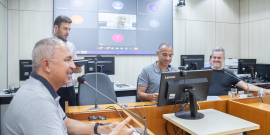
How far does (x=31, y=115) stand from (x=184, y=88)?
3.91ft

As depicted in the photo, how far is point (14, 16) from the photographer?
363 centimetres

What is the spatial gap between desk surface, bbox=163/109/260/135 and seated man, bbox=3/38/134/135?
1.68 ft

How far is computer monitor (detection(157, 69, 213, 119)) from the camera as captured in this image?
4.97 ft

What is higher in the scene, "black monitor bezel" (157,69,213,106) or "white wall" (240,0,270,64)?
"white wall" (240,0,270,64)

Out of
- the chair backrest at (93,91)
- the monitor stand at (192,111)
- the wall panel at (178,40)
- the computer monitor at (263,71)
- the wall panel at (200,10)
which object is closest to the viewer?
the monitor stand at (192,111)

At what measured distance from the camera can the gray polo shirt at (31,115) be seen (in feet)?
2.47

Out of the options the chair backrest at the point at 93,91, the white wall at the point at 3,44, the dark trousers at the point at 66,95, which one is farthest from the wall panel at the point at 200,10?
the white wall at the point at 3,44

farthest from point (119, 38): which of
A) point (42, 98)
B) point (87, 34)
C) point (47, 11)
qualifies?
point (42, 98)

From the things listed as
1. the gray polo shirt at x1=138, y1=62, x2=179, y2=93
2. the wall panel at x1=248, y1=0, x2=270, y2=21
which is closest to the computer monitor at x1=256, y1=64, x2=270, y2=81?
the wall panel at x1=248, y1=0, x2=270, y2=21

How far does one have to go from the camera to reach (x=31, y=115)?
76 centimetres

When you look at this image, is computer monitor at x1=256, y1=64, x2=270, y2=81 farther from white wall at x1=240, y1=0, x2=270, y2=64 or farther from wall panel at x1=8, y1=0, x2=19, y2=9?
wall panel at x1=8, y1=0, x2=19, y2=9

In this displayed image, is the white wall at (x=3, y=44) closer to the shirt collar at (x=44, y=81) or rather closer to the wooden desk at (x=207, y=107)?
the wooden desk at (x=207, y=107)

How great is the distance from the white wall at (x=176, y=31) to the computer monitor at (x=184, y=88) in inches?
110

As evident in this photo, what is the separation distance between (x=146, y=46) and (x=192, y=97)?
3.00m
